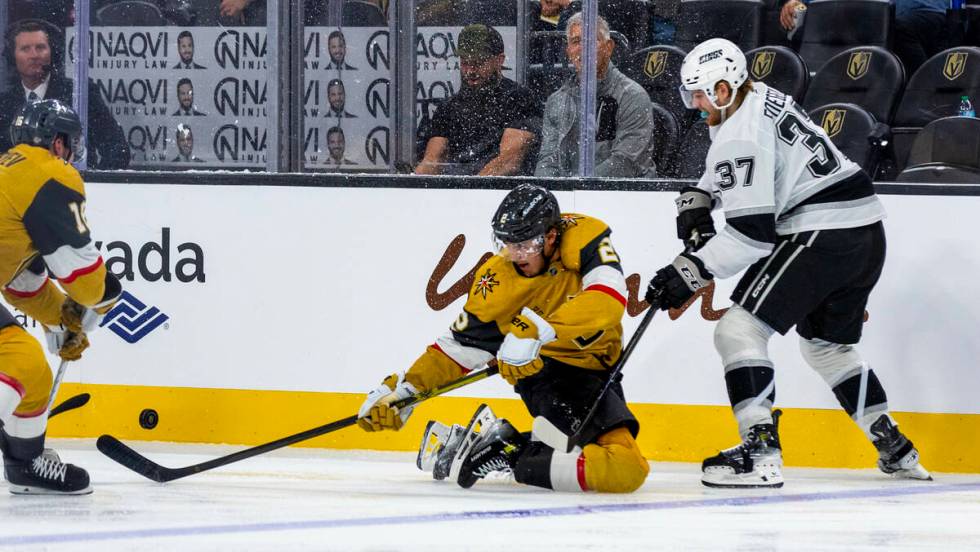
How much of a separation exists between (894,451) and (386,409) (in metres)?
1.47

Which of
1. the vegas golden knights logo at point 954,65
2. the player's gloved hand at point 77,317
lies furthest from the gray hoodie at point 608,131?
the player's gloved hand at point 77,317

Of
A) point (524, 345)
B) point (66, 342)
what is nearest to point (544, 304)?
point (524, 345)

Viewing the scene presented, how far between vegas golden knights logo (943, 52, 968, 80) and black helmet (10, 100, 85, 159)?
10.2 feet

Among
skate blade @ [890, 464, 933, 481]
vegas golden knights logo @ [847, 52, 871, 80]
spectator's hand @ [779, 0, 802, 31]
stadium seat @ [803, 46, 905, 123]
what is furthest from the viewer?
Answer: spectator's hand @ [779, 0, 802, 31]

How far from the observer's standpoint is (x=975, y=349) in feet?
14.6

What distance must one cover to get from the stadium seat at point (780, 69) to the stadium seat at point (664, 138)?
0.61 m

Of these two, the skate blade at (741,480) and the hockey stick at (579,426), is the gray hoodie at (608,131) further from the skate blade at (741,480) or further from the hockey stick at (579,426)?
the skate blade at (741,480)

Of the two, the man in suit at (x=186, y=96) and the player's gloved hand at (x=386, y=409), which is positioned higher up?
the man in suit at (x=186, y=96)

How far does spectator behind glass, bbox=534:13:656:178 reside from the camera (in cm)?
467

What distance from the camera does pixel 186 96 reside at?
486cm

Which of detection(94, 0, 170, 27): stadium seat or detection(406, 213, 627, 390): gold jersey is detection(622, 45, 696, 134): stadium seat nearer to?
detection(406, 213, 627, 390): gold jersey

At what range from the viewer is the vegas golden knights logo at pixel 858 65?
17.9ft

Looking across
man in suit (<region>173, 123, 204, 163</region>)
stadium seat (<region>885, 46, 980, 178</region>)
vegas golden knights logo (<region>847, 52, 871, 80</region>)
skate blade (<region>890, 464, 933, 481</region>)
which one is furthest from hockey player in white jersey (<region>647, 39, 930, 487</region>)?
man in suit (<region>173, 123, 204, 163</region>)

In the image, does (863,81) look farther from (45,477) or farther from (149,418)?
(45,477)
